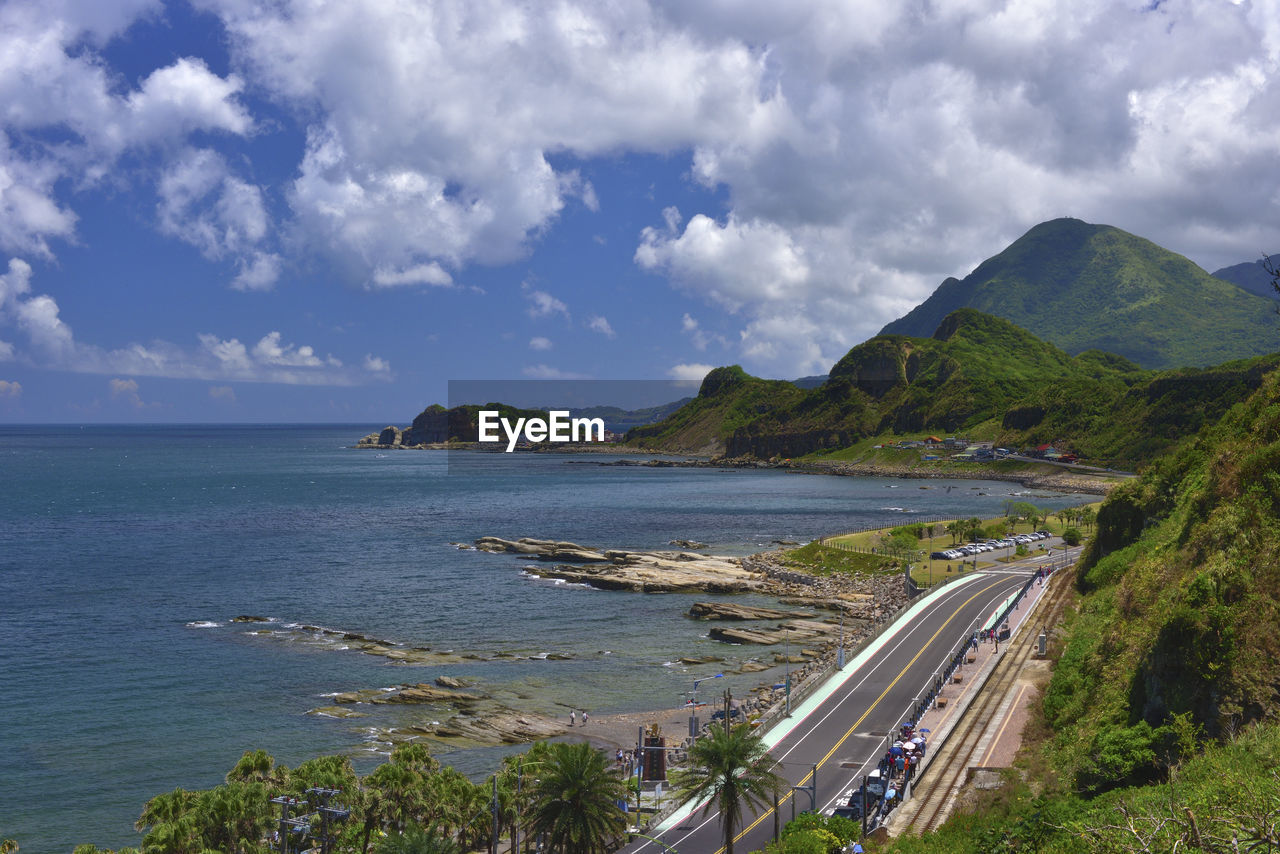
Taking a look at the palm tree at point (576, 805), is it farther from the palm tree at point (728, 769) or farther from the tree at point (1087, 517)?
the tree at point (1087, 517)

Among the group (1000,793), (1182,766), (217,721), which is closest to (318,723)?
(217,721)

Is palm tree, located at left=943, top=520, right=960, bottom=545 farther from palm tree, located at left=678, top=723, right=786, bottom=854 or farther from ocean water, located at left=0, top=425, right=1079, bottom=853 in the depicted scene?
palm tree, located at left=678, top=723, right=786, bottom=854

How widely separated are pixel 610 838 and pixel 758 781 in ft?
23.6

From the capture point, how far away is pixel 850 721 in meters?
50.2

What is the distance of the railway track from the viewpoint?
3678cm

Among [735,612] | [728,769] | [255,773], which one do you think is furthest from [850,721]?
[735,612]

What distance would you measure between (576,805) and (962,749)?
65.6 feet

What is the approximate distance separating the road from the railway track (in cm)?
357

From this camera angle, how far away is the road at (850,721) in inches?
1522

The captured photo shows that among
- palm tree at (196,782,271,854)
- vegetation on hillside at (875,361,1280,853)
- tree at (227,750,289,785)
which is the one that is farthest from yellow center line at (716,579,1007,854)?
tree at (227,750,289,785)

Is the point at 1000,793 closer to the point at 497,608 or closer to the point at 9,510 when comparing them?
the point at 497,608

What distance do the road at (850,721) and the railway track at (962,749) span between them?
3568 millimetres

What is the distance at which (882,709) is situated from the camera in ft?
170

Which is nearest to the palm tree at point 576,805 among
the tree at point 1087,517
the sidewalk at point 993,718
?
the sidewalk at point 993,718
